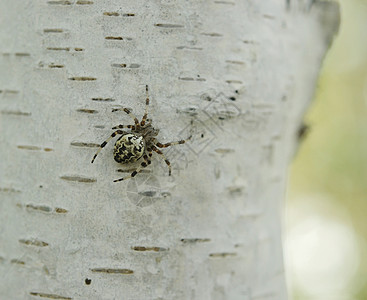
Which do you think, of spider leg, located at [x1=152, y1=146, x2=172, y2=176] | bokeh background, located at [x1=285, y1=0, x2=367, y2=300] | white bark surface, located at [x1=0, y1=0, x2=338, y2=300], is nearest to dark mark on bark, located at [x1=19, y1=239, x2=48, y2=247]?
white bark surface, located at [x1=0, y1=0, x2=338, y2=300]

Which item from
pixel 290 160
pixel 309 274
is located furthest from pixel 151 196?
pixel 309 274

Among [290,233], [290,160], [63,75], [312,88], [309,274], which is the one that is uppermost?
[290,233]

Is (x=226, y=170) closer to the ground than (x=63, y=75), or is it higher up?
closer to the ground

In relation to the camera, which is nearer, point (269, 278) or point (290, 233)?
point (269, 278)

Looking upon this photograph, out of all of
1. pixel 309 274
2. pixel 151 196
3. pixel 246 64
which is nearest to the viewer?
pixel 151 196

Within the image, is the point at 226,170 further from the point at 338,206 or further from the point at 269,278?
the point at 338,206

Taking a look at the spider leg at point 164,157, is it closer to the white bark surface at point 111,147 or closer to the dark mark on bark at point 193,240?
the white bark surface at point 111,147
